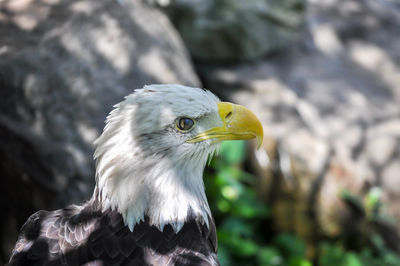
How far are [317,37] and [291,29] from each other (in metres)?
0.63

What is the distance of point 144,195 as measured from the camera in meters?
2.24

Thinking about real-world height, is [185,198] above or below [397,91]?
above

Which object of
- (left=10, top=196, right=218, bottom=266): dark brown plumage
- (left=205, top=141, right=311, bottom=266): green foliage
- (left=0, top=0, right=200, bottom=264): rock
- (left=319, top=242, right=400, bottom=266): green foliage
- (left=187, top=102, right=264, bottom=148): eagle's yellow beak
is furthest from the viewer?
(left=319, top=242, right=400, bottom=266): green foliage

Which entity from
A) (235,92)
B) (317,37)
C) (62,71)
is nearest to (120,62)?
(62,71)

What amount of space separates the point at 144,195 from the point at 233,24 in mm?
3792

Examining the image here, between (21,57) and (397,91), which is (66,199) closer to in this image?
(21,57)

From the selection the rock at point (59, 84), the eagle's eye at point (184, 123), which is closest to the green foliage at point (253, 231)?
the rock at point (59, 84)

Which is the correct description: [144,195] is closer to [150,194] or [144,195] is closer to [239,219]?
[150,194]

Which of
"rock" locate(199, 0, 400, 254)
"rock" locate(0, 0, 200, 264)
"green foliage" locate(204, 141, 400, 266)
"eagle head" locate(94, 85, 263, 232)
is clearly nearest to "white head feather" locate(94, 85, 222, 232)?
"eagle head" locate(94, 85, 263, 232)

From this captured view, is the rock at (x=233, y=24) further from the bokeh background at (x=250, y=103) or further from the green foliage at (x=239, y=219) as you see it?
the green foliage at (x=239, y=219)

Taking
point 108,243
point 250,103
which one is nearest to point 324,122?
point 250,103

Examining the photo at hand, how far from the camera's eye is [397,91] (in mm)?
5734

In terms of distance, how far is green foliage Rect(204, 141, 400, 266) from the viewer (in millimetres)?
4303

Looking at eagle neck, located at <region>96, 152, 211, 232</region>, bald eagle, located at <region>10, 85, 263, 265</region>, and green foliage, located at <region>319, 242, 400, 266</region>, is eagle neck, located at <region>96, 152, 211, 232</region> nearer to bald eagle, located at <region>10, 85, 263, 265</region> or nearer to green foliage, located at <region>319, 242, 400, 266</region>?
bald eagle, located at <region>10, 85, 263, 265</region>
